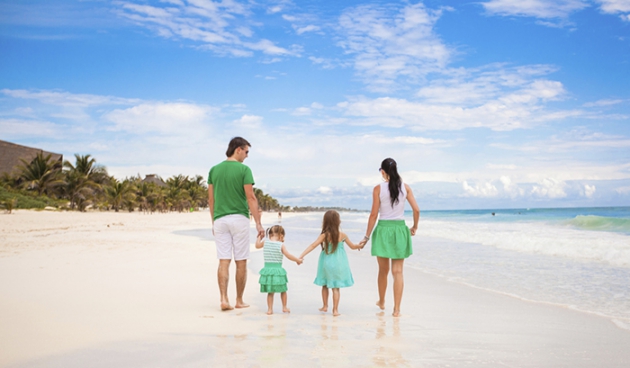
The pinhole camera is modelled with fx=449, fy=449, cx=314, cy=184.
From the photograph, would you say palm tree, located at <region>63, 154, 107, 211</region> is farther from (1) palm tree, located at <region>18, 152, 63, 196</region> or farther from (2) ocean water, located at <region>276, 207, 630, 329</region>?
(2) ocean water, located at <region>276, 207, 630, 329</region>

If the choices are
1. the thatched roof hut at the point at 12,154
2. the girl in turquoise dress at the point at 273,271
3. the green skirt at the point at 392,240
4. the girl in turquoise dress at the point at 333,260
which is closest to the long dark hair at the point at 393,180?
the green skirt at the point at 392,240

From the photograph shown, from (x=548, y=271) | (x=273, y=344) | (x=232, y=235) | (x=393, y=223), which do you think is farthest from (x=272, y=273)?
(x=548, y=271)

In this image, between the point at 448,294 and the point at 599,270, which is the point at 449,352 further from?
the point at 599,270

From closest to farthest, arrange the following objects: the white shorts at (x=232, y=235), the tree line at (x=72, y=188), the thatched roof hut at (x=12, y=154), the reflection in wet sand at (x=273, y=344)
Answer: the reflection in wet sand at (x=273, y=344) → the white shorts at (x=232, y=235) → the tree line at (x=72, y=188) → the thatched roof hut at (x=12, y=154)

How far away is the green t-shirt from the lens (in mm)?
5449

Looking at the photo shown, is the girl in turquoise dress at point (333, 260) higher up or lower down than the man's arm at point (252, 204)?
lower down

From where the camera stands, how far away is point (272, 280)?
17.3 feet

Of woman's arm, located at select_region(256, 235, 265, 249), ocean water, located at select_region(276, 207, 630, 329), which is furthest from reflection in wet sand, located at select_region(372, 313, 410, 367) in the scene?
ocean water, located at select_region(276, 207, 630, 329)

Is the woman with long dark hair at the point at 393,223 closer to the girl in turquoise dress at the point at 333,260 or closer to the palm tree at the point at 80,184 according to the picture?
the girl in turquoise dress at the point at 333,260

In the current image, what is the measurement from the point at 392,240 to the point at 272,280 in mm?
1504

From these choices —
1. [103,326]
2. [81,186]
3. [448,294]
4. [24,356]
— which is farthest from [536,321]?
[81,186]

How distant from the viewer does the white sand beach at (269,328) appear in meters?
3.56

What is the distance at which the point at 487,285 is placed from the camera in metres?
7.70

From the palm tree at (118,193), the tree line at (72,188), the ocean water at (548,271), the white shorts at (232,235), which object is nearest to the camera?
the white shorts at (232,235)
